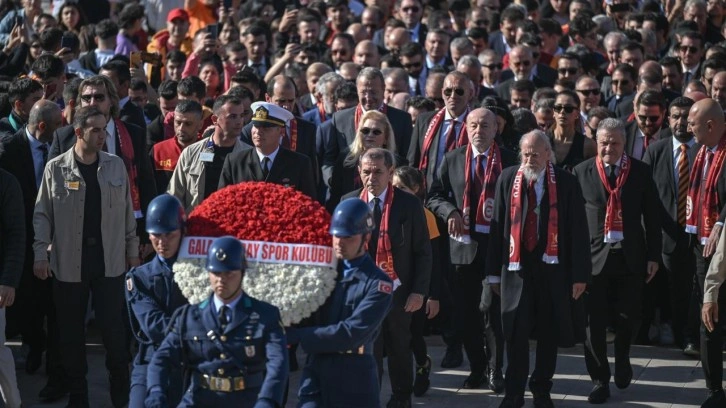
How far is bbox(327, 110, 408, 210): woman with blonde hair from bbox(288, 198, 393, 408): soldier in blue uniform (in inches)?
129

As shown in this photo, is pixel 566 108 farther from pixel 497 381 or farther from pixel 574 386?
pixel 497 381

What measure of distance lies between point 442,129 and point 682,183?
214 centimetres

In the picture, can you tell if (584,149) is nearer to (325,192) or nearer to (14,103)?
(325,192)

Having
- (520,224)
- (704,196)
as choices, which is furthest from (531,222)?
(704,196)

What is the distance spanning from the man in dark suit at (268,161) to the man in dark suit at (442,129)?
152 centimetres

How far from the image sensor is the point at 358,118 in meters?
12.1

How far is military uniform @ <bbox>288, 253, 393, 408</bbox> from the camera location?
23.9ft

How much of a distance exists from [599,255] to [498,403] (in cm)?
150

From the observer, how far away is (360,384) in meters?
7.36

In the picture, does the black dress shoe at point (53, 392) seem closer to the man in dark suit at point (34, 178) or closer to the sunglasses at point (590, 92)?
the man in dark suit at point (34, 178)

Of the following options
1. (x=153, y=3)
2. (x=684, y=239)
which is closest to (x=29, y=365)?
(x=684, y=239)

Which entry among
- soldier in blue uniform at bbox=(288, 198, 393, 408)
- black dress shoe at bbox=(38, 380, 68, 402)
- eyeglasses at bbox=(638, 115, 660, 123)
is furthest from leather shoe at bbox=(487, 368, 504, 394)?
black dress shoe at bbox=(38, 380, 68, 402)

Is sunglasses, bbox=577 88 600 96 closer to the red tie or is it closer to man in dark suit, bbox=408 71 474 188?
man in dark suit, bbox=408 71 474 188

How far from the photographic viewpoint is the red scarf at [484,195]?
1065 centimetres
